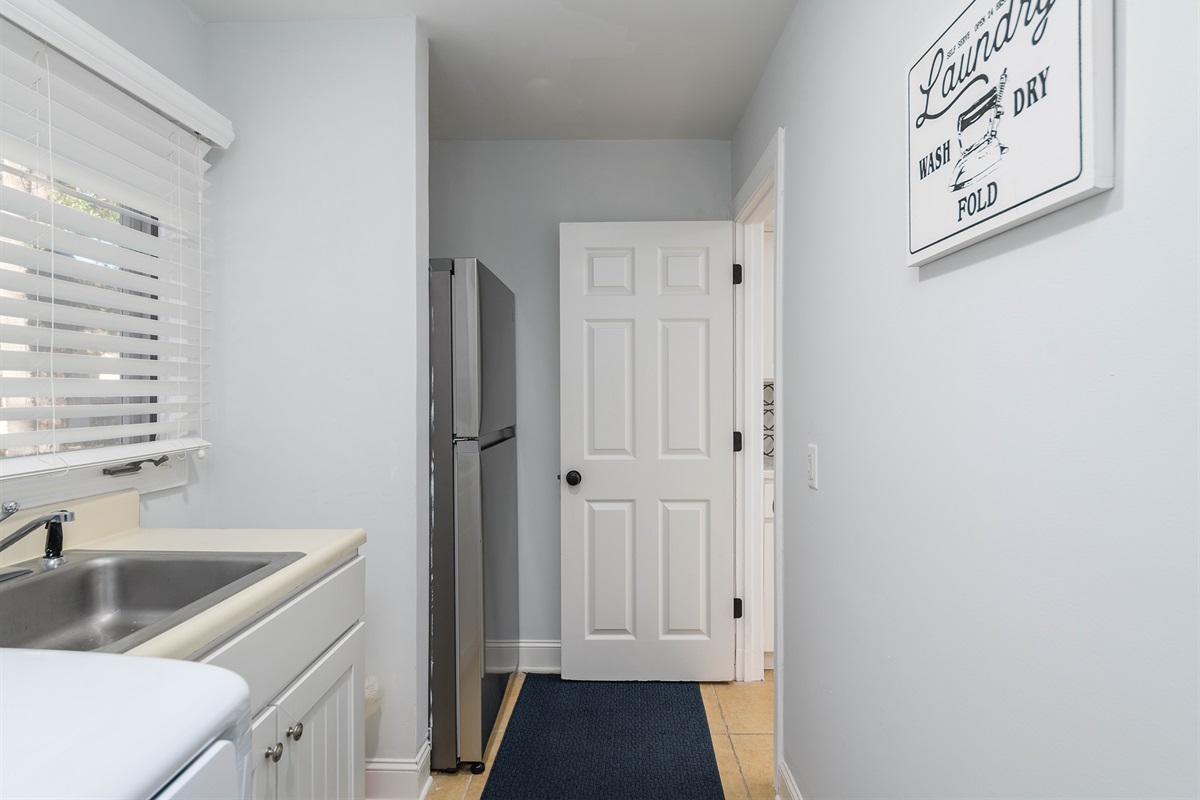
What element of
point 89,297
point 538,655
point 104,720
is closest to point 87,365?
point 89,297

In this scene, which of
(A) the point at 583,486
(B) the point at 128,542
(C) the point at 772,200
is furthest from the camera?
(A) the point at 583,486

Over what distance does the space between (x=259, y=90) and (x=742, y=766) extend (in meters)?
2.75

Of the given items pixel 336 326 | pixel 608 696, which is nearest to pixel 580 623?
pixel 608 696

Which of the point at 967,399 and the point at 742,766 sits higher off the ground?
the point at 967,399

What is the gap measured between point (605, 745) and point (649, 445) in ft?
3.93

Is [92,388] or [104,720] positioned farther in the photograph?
[92,388]

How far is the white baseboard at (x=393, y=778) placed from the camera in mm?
2039

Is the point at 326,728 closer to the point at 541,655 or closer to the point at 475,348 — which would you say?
the point at 475,348

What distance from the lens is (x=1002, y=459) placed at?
948 mm

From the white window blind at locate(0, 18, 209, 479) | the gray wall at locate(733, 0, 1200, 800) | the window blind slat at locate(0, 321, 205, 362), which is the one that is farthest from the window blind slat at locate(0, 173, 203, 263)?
the gray wall at locate(733, 0, 1200, 800)

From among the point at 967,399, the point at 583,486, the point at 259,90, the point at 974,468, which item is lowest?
the point at 583,486

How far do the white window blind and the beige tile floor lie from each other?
137 cm

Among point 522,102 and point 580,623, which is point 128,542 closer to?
point 580,623

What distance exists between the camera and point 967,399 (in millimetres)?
1043
